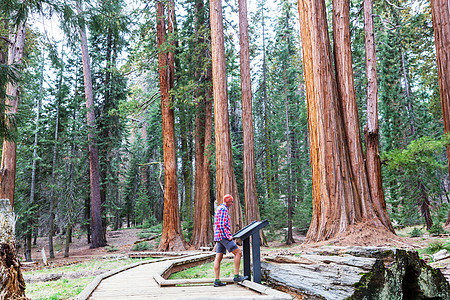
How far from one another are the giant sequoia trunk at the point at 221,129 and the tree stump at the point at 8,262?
827 centimetres

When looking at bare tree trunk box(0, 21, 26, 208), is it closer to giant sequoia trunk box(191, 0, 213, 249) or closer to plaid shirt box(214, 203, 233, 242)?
giant sequoia trunk box(191, 0, 213, 249)

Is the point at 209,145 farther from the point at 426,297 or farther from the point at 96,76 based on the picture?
the point at 96,76

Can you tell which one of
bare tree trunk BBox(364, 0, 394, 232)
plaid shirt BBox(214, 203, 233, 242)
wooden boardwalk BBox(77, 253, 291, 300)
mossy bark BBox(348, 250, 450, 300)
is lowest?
wooden boardwalk BBox(77, 253, 291, 300)

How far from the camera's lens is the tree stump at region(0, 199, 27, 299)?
13.2ft

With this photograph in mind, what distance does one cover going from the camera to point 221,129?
12906 mm

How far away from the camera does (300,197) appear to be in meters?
22.1

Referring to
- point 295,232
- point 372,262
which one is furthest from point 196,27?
point 295,232

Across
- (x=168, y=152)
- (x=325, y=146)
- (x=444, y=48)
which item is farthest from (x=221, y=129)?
(x=444, y=48)

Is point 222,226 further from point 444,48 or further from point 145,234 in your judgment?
point 145,234

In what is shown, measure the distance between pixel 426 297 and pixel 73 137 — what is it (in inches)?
791

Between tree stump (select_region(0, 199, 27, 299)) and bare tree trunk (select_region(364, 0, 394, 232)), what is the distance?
7.86 metres

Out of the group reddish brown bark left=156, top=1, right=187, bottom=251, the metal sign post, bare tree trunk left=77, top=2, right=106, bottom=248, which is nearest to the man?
the metal sign post

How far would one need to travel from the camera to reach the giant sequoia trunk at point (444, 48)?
7.54 meters

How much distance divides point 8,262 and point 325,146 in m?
7.07
